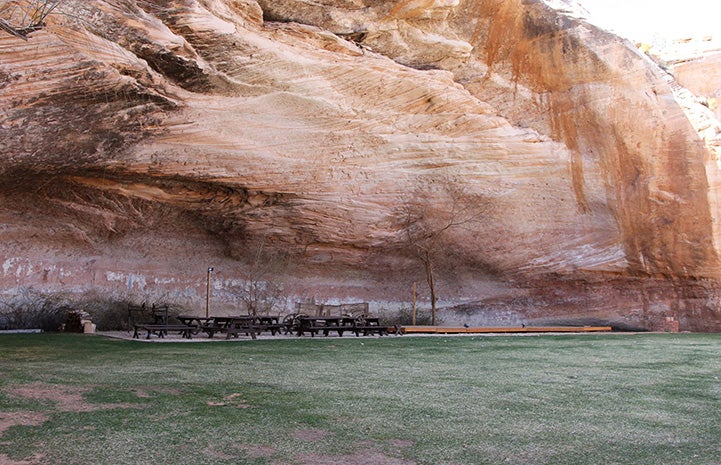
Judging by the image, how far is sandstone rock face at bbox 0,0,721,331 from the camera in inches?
520

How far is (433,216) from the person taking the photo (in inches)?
720

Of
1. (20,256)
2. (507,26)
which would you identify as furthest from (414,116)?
(20,256)

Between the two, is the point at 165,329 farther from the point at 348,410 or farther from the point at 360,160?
the point at 348,410

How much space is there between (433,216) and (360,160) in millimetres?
3050

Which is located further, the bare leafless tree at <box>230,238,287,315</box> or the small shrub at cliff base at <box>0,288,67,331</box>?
the bare leafless tree at <box>230,238,287,315</box>

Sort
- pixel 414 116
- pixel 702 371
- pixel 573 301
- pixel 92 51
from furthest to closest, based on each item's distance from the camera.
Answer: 1. pixel 573 301
2. pixel 414 116
3. pixel 92 51
4. pixel 702 371

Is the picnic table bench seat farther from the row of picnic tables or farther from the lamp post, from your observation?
the lamp post

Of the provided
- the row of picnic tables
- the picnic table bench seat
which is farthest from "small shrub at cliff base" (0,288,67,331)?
the picnic table bench seat

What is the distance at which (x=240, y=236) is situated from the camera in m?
17.3

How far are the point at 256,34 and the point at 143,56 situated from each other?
2.68 meters

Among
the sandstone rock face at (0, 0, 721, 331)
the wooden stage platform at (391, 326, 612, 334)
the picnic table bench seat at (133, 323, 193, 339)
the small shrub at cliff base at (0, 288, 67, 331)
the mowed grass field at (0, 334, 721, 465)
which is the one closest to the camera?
the mowed grass field at (0, 334, 721, 465)

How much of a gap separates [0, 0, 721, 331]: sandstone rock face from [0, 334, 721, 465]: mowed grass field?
681 centimetres

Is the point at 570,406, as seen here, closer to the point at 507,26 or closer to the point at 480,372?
the point at 480,372

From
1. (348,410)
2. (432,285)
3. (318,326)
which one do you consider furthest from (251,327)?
(348,410)
